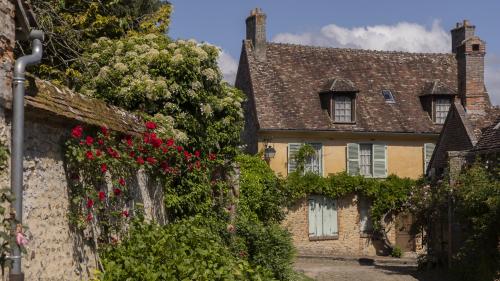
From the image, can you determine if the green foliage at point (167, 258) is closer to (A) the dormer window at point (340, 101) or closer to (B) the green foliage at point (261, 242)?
(B) the green foliage at point (261, 242)

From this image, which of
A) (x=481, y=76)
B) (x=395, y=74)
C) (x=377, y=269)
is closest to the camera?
(x=377, y=269)

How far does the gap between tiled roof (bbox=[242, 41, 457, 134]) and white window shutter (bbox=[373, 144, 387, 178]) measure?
0.81 m

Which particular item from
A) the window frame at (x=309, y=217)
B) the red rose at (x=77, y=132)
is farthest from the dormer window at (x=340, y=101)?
the red rose at (x=77, y=132)

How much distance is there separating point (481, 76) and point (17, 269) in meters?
22.6

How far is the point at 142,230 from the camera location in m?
8.56

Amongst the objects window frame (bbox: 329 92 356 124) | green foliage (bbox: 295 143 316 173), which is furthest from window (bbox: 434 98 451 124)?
green foliage (bbox: 295 143 316 173)

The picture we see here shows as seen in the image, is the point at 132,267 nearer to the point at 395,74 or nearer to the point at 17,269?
the point at 17,269

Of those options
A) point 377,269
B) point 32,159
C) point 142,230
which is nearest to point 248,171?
point 377,269

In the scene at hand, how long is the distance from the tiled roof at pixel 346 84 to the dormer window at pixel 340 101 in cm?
28

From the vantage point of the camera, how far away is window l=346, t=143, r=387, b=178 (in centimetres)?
2738

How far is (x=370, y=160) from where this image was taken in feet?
90.5

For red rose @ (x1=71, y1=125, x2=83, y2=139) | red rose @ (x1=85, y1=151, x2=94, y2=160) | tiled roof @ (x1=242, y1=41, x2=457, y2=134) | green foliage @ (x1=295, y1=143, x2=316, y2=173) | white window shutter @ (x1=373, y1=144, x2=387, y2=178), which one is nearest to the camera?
red rose @ (x1=71, y1=125, x2=83, y2=139)

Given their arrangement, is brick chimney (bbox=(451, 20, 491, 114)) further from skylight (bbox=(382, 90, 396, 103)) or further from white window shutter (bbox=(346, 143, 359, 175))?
white window shutter (bbox=(346, 143, 359, 175))

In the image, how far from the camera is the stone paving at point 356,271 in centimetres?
1864
